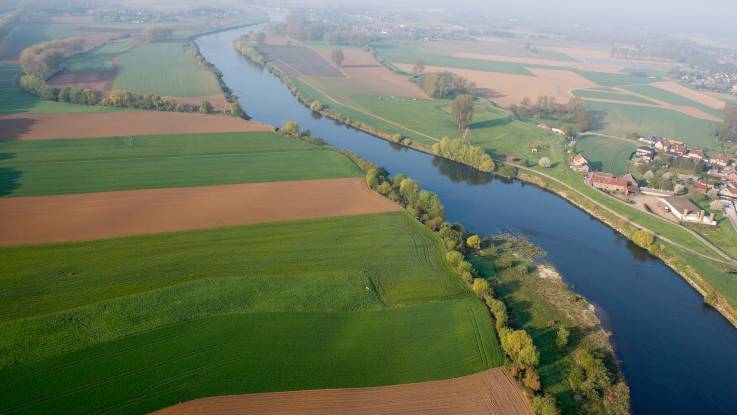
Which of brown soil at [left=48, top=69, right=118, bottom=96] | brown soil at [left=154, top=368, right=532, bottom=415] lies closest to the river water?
brown soil at [left=154, top=368, right=532, bottom=415]

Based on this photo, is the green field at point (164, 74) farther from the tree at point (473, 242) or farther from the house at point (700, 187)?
the house at point (700, 187)

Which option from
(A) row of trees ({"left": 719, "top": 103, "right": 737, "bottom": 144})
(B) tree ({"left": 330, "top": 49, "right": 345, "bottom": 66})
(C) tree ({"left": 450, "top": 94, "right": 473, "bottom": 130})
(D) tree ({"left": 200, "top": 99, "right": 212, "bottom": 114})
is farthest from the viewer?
(B) tree ({"left": 330, "top": 49, "right": 345, "bottom": 66})

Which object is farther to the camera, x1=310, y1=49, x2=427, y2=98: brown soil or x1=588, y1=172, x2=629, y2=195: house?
x1=310, y1=49, x2=427, y2=98: brown soil

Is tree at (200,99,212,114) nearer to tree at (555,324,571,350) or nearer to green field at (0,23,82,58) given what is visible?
green field at (0,23,82,58)

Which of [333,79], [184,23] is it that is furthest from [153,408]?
[184,23]

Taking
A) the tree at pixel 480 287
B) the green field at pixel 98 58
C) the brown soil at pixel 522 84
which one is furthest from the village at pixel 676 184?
the green field at pixel 98 58
